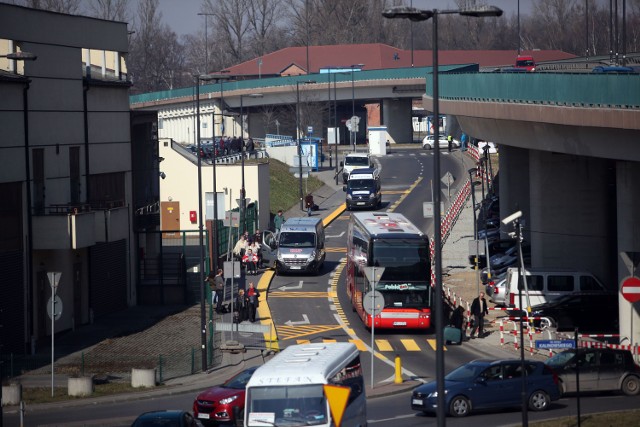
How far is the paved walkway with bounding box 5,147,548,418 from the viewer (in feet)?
102

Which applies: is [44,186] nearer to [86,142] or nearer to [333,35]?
[86,142]

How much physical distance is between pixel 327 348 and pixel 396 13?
671 cm

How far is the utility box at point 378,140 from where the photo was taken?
9631 cm

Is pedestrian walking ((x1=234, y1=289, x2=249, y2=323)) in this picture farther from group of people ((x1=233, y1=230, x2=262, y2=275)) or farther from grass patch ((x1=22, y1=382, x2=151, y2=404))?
grass patch ((x1=22, y1=382, x2=151, y2=404))

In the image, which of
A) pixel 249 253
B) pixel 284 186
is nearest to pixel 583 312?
pixel 249 253

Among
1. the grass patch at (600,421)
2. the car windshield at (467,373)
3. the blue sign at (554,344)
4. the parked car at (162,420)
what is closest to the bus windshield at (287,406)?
the parked car at (162,420)

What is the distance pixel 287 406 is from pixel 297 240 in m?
31.1

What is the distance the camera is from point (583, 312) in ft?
127

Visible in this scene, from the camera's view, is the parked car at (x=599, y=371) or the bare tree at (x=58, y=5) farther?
the bare tree at (x=58, y=5)

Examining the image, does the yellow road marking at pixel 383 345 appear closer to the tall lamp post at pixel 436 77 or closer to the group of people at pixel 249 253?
the group of people at pixel 249 253

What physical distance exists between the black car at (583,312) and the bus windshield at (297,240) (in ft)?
44.1

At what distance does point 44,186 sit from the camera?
38.5 meters

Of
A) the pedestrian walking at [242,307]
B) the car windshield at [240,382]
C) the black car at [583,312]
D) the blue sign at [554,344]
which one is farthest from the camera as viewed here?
the pedestrian walking at [242,307]

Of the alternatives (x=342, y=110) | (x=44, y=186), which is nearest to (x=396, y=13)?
(x=44, y=186)
